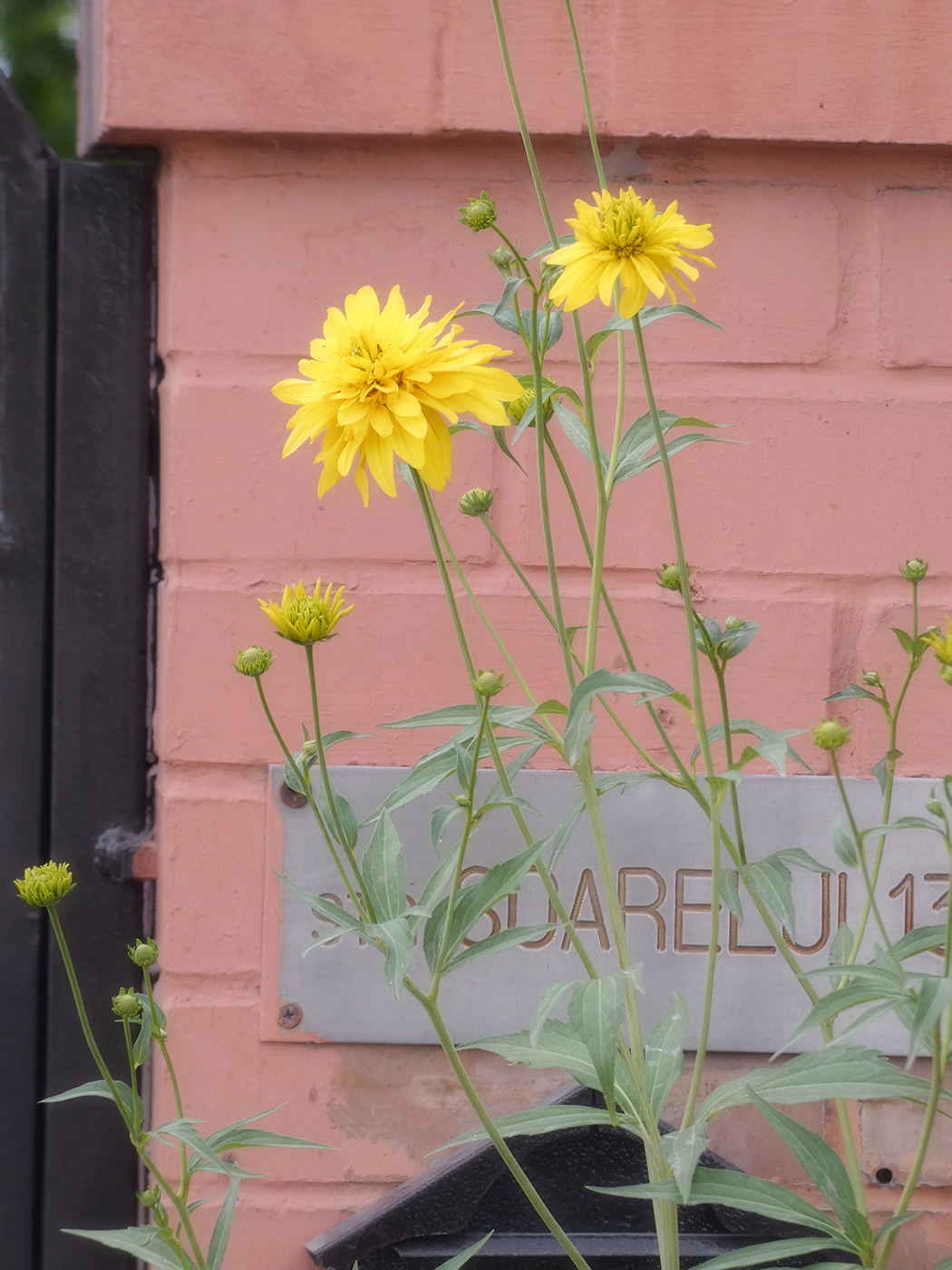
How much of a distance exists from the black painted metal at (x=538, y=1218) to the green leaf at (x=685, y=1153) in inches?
11.0

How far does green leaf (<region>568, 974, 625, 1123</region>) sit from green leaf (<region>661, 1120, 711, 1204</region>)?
3 cm

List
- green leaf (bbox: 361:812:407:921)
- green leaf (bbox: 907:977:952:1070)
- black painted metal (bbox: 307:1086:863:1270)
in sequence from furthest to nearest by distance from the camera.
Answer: black painted metal (bbox: 307:1086:863:1270) < green leaf (bbox: 361:812:407:921) < green leaf (bbox: 907:977:952:1070)

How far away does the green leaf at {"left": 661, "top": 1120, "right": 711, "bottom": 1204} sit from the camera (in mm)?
442

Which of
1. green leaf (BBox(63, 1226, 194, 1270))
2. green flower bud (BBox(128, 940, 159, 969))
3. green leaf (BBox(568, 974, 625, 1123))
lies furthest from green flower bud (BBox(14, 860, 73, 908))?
green leaf (BBox(568, 974, 625, 1123))

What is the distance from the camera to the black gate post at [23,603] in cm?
81

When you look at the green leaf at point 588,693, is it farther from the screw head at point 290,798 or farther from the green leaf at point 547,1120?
the screw head at point 290,798

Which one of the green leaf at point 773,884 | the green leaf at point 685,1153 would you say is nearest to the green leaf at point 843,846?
the green leaf at point 773,884

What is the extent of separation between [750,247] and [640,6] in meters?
0.19

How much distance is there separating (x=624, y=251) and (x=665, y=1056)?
0.38m

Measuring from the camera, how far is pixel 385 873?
0.51 meters

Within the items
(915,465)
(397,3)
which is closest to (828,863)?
(915,465)

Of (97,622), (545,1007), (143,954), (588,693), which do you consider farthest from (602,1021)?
(97,622)

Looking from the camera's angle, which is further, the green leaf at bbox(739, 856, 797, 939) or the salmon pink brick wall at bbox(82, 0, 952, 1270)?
the salmon pink brick wall at bbox(82, 0, 952, 1270)

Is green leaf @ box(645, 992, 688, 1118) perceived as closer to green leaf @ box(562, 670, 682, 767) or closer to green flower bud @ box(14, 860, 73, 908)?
green leaf @ box(562, 670, 682, 767)
